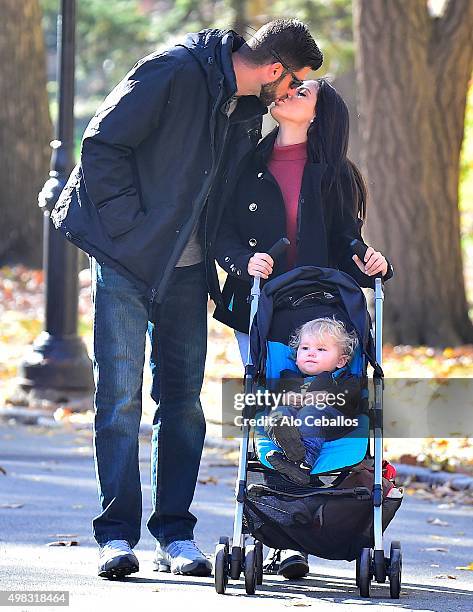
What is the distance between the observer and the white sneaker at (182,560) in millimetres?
5426

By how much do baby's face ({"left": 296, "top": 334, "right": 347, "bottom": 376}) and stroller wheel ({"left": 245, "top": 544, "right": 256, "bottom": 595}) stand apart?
72 centimetres

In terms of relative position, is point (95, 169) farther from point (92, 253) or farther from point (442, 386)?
point (442, 386)

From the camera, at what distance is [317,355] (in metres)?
5.24

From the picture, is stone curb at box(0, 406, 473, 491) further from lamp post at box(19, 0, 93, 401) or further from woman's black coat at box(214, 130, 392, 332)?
woman's black coat at box(214, 130, 392, 332)

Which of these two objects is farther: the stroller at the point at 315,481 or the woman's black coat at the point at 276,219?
the woman's black coat at the point at 276,219

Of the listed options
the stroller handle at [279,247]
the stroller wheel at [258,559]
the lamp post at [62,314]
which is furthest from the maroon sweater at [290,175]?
the lamp post at [62,314]

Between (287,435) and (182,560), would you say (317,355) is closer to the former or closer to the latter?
(287,435)

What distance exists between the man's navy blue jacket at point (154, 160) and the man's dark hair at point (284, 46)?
0.11 m

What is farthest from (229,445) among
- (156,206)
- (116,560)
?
(156,206)

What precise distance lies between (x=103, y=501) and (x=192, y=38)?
6.15 feet

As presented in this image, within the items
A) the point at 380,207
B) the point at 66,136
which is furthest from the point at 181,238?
the point at 380,207

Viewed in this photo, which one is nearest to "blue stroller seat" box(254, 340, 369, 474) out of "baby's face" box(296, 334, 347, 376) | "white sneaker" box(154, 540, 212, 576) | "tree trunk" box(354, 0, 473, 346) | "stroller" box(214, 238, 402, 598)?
"stroller" box(214, 238, 402, 598)

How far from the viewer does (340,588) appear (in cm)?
538

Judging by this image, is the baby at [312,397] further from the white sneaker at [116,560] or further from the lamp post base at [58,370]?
the lamp post base at [58,370]
